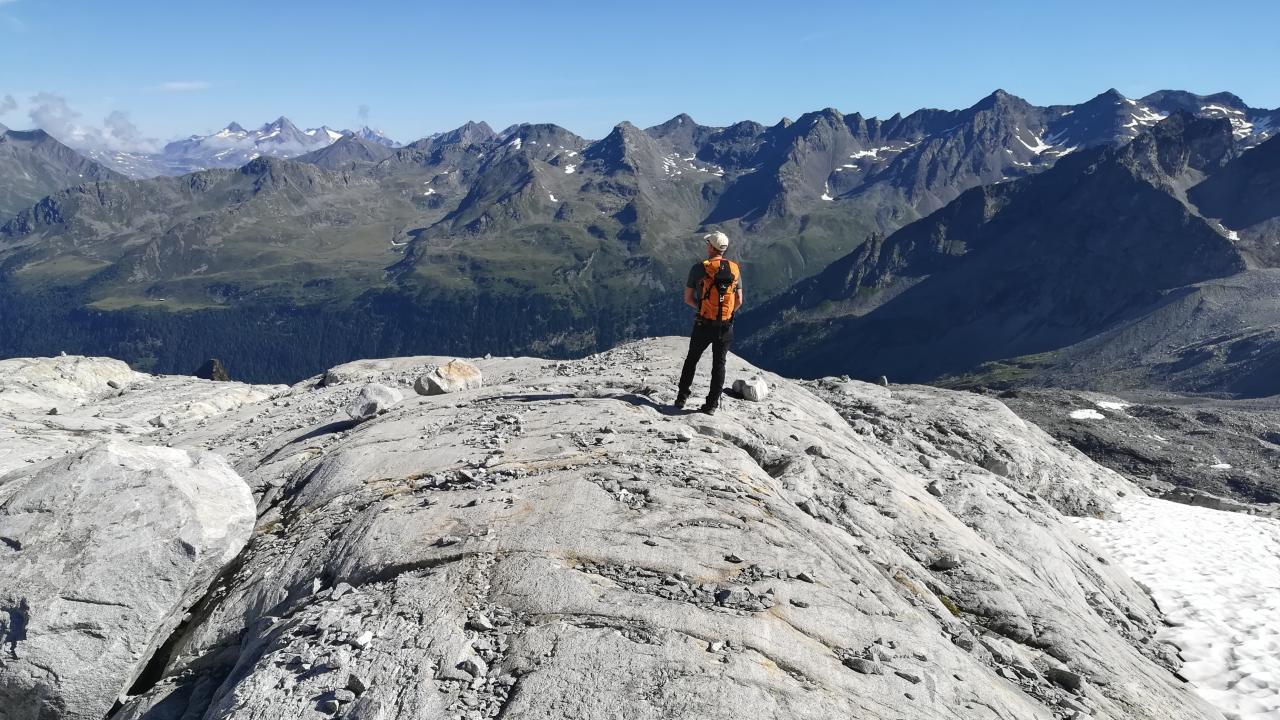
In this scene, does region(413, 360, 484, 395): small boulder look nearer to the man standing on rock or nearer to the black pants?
the black pants

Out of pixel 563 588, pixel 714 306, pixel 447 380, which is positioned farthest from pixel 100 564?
pixel 447 380

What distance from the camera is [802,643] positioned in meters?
9.33

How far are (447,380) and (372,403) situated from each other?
380 cm

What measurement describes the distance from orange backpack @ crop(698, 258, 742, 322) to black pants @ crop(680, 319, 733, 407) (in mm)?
233

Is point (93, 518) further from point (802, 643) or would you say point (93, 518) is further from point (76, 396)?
point (76, 396)

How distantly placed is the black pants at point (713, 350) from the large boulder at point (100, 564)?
9655 mm

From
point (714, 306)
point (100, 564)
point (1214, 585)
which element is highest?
point (714, 306)

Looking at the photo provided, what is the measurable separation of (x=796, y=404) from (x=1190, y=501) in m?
23.0

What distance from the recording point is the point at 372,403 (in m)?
20.2

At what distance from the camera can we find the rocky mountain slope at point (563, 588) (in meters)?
8.38

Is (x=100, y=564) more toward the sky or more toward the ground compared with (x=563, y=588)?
more toward the ground

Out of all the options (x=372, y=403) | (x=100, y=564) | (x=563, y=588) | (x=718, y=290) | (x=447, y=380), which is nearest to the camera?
(x=563, y=588)

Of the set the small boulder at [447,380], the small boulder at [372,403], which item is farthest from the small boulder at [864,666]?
the small boulder at [447,380]

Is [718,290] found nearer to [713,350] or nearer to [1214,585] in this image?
[713,350]
